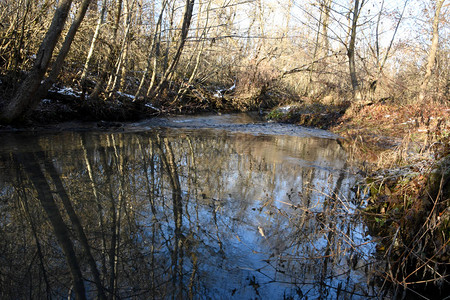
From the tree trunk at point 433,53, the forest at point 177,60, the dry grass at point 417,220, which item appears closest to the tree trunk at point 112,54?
the forest at point 177,60

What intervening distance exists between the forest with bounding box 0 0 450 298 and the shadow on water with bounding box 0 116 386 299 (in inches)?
20.3

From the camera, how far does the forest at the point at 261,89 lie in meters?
3.06

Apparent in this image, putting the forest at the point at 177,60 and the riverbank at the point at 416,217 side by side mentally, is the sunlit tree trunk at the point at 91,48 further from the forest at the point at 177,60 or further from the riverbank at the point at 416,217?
the riverbank at the point at 416,217

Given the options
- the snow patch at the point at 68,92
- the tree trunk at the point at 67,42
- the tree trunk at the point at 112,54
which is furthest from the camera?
the tree trunk at the point at 112,54

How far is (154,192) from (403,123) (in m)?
11.1

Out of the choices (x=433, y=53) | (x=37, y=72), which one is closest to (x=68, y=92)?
(x=37, y=72)

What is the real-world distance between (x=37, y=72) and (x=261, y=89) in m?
15.3

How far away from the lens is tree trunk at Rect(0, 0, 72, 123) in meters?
8.14

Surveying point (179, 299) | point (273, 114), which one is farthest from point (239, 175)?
point (273, 114)

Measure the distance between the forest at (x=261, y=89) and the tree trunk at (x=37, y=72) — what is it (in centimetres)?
3

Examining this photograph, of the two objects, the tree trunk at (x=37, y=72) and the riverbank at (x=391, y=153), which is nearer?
the riverbank at (x=391, y=153)

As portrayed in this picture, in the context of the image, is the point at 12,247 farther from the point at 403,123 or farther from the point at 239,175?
the point at 403,123

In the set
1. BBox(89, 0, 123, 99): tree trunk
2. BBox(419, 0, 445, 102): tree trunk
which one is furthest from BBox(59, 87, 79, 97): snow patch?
BBox(419, 0, 445, 102): tree trunk

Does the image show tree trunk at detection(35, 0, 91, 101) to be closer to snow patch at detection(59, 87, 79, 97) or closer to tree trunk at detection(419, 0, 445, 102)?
snow patch at detection(59, 87, 79, 97)
